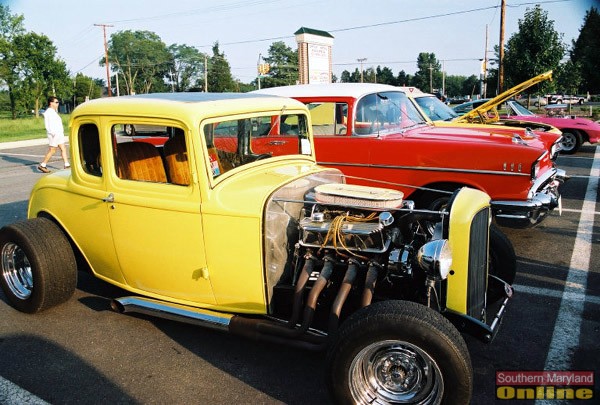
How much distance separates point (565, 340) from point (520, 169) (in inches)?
92.5

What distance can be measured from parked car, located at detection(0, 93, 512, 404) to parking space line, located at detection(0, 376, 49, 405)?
80 cm

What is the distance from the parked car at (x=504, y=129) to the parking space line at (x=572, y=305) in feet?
4.00

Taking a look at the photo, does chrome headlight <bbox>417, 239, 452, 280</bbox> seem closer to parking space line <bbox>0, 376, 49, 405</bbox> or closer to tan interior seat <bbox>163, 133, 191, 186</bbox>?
tan interior seat <bbox>163, 133, 191, 186</bbox>

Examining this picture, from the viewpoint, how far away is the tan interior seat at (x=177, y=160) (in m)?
3.55

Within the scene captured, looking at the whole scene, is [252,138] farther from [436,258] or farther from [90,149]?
[436,258]

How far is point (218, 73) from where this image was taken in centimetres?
8938

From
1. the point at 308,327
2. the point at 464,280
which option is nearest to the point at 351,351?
the point at 308,327

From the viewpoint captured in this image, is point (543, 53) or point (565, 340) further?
point (543, 53)

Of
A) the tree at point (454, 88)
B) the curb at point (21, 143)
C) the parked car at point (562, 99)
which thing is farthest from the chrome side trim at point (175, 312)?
the tree at point (454, 88)

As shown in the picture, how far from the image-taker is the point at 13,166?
1371 cm

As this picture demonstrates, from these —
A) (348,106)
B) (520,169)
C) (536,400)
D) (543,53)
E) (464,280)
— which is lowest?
(536,400)

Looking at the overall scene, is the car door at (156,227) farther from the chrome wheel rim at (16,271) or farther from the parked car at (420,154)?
the parked car at (420,154)

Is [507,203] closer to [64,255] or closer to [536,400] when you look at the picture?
[536,400]

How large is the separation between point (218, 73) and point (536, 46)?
7541 centimetres
